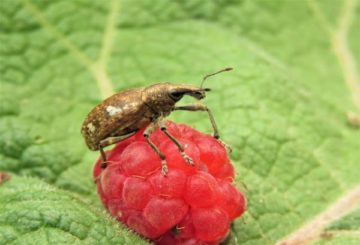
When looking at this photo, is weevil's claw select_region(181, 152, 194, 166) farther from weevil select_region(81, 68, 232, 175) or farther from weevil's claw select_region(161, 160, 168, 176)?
weevil select_region(81, 68, 232, 175)

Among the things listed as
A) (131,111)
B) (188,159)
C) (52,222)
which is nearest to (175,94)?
(131,111)

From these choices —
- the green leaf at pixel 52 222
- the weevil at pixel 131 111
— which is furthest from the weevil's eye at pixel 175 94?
the green leaf at pixel 52 222

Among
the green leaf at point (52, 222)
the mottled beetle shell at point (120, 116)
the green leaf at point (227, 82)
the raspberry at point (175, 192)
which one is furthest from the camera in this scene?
the green leaf at point (227, 82)

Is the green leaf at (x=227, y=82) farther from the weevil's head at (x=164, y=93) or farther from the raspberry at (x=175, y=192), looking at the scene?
the weevil's head at (x=164, y=93)

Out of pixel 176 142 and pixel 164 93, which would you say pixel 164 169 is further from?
pixel 164 93

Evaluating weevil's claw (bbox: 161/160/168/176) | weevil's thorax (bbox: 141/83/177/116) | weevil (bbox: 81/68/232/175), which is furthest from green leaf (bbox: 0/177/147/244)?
weevil's thorax (bbox: 141/83/177/116)
